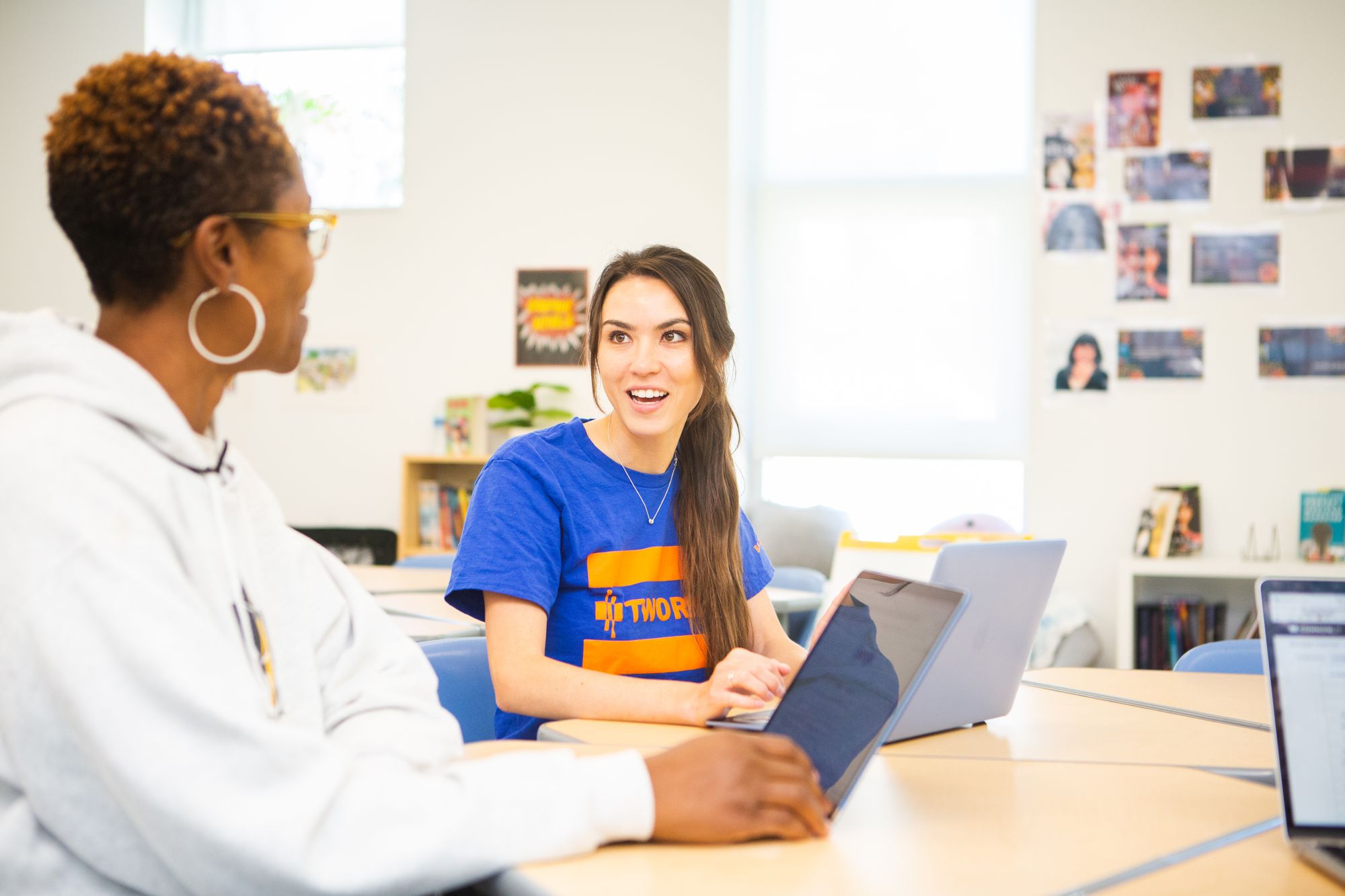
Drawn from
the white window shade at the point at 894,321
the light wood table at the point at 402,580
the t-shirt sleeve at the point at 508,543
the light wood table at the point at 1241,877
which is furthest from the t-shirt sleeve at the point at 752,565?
the white window shade at the point at 894,321

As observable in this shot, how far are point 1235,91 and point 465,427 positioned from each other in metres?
3.75

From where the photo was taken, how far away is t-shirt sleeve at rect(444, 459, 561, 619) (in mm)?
1544

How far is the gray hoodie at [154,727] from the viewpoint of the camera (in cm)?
74

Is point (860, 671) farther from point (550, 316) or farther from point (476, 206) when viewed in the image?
point (476, 206)

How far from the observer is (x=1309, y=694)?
3.25 ft

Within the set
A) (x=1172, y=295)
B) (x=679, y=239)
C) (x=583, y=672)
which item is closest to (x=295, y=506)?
(x=679, y=239)

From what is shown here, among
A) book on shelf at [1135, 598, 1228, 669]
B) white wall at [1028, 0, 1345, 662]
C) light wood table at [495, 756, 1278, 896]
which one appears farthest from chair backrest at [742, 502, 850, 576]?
light wood table at [495, 756, 1278, 896]

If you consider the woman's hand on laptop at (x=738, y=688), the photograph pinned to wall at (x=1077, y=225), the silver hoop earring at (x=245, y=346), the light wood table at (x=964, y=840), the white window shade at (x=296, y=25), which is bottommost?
the light wood table at (x=964, y=840)

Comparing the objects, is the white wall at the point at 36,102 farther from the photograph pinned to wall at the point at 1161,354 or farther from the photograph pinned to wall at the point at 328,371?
the photograph pinned to wall at the point at 1161,354

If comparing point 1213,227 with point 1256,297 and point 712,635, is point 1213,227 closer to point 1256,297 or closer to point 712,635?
point 1256,297

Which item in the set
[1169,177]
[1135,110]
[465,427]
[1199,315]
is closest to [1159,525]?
[1199,315]

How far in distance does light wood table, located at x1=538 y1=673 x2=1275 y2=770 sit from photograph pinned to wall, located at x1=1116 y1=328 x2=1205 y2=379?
3312 millimetres

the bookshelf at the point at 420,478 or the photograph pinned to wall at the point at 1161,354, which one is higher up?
the photograph pinned to wall at the point at 1161,354

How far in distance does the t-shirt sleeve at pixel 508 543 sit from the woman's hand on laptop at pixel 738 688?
0.95 feet
